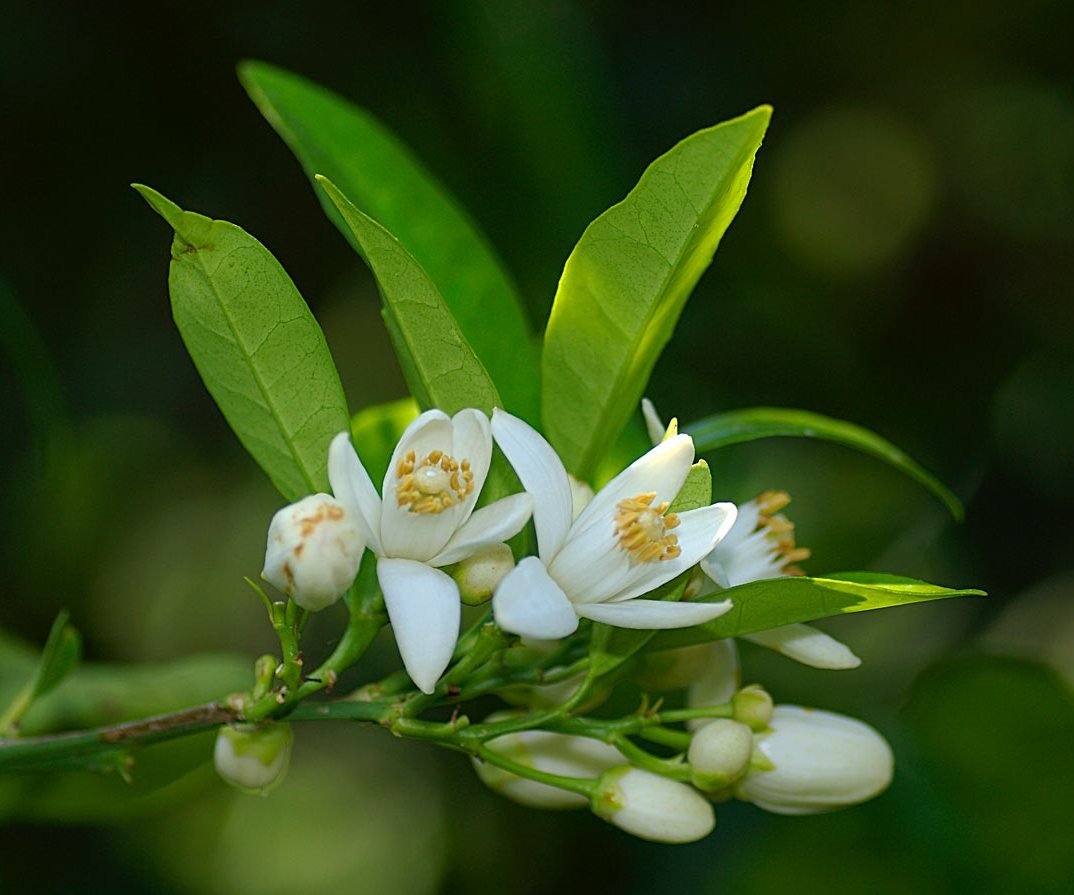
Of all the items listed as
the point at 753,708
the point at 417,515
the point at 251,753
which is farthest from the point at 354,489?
the point at 753,708

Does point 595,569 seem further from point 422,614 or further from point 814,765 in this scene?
point 814,765

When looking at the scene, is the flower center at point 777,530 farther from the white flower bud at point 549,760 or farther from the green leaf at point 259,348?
the green leaf at point 259,348

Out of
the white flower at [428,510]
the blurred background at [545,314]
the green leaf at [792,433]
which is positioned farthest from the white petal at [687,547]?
the blurred background at [545,314]

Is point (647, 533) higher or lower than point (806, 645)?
higher

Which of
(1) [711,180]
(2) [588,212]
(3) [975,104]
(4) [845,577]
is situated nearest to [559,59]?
(2) [588,212]

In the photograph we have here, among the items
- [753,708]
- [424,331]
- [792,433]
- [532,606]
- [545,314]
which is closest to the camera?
[532,606]

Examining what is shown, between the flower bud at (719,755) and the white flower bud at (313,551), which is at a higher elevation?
the white flower bud at (313,551)

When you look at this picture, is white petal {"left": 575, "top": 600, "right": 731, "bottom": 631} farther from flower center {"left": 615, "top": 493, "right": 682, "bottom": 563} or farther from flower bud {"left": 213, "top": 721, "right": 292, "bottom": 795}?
flower bud {"left": 213, "top": 721, "right": 292, "bottom": 795}

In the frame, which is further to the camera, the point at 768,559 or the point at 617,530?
the point at 768,559

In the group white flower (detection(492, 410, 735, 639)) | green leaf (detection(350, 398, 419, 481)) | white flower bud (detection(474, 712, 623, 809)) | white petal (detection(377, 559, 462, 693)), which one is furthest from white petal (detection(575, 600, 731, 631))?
green leaf (detection(350, 398, 419, 481))
